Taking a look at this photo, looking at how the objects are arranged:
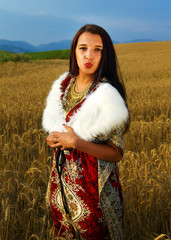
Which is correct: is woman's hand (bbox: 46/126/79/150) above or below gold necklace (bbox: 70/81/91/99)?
below

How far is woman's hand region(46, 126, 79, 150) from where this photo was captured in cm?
109

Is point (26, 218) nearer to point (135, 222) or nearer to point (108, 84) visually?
point (135, 222)

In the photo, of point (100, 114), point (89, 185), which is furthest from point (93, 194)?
point (100, 114)

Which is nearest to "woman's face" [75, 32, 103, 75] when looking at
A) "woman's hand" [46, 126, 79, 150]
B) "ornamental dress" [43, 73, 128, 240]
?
"ornamental dress" [43, 73, 128, 240]

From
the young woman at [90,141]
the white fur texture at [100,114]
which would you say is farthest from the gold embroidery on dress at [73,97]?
the white fur texture at [100,114]

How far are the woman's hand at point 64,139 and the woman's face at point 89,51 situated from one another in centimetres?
32

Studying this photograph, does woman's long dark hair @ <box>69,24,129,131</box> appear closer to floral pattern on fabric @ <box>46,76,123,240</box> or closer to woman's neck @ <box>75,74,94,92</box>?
woman's neck @ <box>75,74,94,92</box>

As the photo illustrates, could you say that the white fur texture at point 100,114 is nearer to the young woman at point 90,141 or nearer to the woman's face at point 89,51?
the young woman at point 90,141

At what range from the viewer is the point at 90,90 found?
1.20m

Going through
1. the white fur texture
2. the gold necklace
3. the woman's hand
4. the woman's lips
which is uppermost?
the woman's lips

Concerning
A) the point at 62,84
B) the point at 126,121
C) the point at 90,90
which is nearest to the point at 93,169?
the point at 126,121

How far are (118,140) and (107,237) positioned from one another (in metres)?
0.54

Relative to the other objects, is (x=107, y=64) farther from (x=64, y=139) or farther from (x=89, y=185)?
(x=89, y=185)

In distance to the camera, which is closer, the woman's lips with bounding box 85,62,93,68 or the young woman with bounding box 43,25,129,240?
the young woman with bounding box 43,25,129,240
